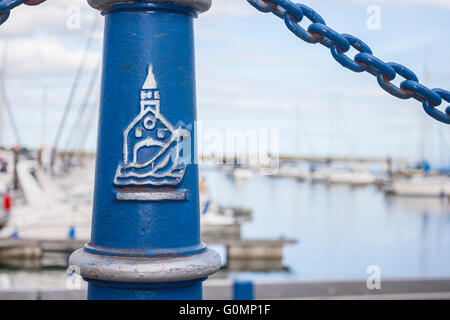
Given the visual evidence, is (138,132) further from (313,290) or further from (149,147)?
(313,290)

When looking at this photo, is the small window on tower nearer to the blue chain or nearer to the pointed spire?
the pointed spire

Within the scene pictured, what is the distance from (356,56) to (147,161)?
0.97m

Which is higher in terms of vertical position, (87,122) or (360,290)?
(87,122)

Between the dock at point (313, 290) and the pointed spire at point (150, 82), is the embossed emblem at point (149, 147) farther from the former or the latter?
the dock at point (313, 290)

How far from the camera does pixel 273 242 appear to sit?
776 inches

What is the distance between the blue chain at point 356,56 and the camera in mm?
2381

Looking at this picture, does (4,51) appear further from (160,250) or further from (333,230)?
(160,250)

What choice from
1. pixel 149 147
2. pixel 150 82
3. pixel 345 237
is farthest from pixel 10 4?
pixel 345 237

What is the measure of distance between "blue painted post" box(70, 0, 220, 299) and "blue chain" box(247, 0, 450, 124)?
0.35m

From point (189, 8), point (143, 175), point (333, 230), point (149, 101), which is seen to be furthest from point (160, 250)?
point (333, 230)

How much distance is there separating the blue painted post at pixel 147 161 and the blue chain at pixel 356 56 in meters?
0.35

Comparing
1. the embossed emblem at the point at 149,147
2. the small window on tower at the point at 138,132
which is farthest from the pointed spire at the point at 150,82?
the small window on tower at the point at 138,132
